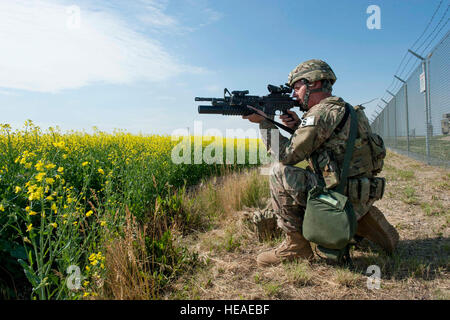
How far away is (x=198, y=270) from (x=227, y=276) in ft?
0.96

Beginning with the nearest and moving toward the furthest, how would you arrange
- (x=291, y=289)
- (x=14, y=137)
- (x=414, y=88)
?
(x=291, y=289), (x=14, y=137), (x=414, y=88)

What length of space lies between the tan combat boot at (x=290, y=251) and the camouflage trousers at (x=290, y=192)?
0.09 meters

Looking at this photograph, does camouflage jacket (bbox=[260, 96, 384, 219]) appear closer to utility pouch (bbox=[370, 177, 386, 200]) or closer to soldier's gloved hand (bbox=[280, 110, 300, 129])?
utility pouch (bbox=[370, 177, 386, 200])

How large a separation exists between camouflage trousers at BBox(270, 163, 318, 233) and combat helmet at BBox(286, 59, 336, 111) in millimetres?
679

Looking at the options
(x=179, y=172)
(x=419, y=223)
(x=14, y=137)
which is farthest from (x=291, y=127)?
(x=14, y=137)

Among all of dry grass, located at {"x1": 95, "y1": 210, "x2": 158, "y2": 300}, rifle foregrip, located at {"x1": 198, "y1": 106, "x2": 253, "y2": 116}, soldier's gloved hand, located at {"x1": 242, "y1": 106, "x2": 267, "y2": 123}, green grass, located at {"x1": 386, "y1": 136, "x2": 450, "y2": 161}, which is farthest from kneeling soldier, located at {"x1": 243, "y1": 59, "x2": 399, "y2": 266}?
green grass, located at {"x1": 386, "y1": 136, "x2": 450, "y2": 161}

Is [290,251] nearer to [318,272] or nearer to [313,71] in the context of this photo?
[318,272]

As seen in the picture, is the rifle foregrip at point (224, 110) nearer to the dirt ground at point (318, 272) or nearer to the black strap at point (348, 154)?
the black strap at point (348, 154)

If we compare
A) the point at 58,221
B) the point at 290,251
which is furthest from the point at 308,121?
the point at 58,221

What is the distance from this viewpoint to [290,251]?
283 cm

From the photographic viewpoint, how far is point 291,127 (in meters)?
3.12

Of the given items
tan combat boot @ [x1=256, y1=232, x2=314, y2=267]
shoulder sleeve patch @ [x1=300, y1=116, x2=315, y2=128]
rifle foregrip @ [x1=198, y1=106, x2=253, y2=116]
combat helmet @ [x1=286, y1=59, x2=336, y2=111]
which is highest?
combat helmet @ [x1=286, y1=59, x2=336, y2=111]

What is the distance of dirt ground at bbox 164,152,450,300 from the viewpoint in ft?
7.86

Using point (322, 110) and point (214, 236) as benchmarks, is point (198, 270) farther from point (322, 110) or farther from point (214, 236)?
point (322, 110)
